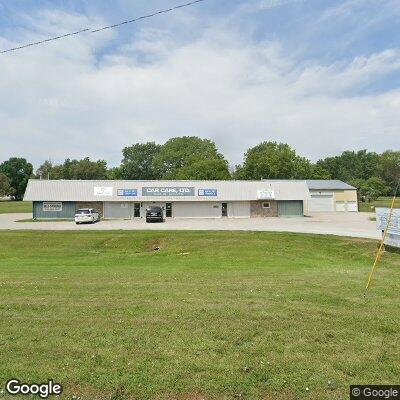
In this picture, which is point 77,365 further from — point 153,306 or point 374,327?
point 374,327

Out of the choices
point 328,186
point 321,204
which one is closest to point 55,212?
point 321,204

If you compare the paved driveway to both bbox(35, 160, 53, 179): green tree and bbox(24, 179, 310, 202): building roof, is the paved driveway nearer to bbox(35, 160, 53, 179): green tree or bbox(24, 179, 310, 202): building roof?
bbox(24, 179, 310, 202): building roof

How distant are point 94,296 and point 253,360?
4.53 m

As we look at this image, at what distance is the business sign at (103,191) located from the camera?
43938 mm

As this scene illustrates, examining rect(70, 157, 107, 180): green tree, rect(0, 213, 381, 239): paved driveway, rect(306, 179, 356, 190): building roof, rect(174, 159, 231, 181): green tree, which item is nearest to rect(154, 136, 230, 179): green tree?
rect(174, 159, 231, 181): green tree

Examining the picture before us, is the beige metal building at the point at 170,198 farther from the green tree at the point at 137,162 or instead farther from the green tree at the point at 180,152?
the green tree at the point at 137,162

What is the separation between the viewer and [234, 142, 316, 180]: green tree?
84.0 metres

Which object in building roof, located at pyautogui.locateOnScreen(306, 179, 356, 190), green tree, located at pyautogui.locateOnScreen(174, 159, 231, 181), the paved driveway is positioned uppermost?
green tree, located at pyautogui.locateOnScreen(174, 159, 231, 181)

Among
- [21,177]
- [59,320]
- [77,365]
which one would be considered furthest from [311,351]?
[21,177]

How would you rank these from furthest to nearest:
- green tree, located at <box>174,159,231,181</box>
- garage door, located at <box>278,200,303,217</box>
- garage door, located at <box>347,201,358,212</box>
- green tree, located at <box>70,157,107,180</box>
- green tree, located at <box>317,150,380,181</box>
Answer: green tree, located at <box>317,150,380,181</box> < green tree, located at <box>70,157,107,180</box> < green tree, located at <box>174,159,231,181</box> < garage door, located at <box>347,201,358,212</box> < garage door, located at <box>278,200,303,217</box>

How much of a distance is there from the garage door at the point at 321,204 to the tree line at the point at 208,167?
17.2 meters

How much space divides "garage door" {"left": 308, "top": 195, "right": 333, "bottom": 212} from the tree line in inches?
679

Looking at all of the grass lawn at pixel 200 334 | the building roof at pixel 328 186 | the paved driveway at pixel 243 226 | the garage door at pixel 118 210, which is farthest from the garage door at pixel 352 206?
the grass lawn at pixel 200 334

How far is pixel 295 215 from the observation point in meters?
Result: 47.5
